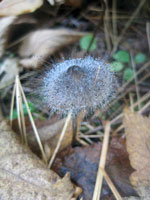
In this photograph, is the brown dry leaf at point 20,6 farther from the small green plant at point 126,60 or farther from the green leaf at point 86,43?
the small green plant at point 126,60

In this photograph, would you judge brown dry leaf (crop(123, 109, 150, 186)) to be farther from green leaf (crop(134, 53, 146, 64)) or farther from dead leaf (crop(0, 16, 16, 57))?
dead leaf (crop(0, 16, 16, 57))

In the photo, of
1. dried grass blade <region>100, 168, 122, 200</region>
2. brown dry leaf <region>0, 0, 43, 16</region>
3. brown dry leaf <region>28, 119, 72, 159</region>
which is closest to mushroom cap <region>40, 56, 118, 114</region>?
brown dry leaf <region>28, 119, 72, 159</region>

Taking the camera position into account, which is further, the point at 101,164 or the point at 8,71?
the point at 8,71

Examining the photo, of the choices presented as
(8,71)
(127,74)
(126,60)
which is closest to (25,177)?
(8,71)

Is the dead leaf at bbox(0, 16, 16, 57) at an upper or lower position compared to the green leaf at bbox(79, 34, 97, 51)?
upper

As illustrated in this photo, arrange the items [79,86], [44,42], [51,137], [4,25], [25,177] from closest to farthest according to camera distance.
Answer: [79,86] → [25,177] → [51,137] → [4,25] → [44,42]

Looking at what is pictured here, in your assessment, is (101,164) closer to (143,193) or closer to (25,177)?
(143,193)
